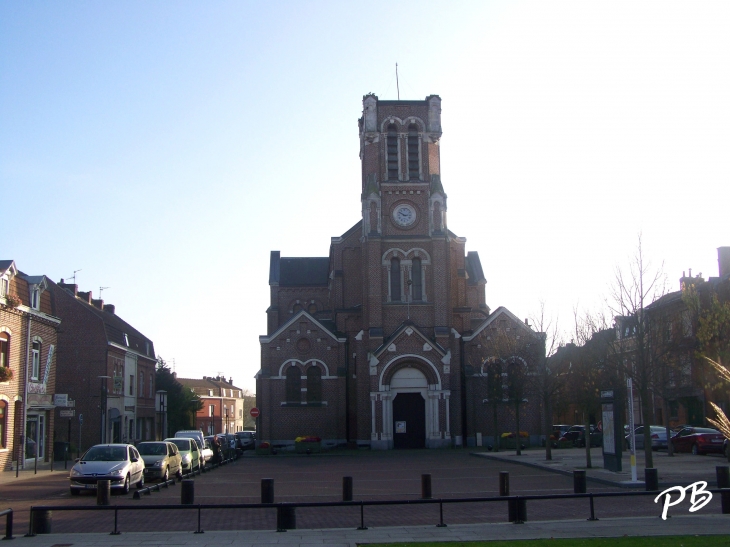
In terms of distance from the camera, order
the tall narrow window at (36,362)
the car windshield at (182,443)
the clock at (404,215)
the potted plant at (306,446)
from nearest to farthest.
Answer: the car windshield at (182,443), the tall narrow window at (36,362), the potted plant at (306,446), the clock at (404,215)

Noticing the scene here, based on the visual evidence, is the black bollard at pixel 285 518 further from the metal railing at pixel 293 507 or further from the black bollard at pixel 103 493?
the black bollard at pixel 103 493

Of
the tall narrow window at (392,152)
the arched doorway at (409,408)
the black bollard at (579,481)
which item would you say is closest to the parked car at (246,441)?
the arched doorway at (409,408)

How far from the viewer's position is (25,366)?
114ft

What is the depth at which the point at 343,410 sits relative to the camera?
49.9 meters

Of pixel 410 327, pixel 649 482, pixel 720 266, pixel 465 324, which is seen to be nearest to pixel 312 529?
pixel 649 482

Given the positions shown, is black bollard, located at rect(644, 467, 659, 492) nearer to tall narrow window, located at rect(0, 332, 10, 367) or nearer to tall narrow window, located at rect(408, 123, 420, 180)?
tall narrow window, located at rect(0, 332, 10, 367)

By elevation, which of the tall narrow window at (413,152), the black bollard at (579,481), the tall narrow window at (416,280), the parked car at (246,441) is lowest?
the parked car at (246,441)

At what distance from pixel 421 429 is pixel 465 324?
7.96 meters

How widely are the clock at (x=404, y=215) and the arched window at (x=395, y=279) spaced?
2.57 m

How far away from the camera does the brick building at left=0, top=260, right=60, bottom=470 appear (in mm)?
32594

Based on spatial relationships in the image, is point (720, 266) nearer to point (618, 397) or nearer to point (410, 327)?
point (410, 327)

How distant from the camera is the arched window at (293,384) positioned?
50.3 metres

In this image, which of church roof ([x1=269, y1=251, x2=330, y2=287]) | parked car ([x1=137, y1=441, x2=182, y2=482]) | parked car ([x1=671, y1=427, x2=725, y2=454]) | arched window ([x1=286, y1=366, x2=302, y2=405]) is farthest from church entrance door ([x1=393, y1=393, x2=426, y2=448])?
parked car ([x1=137, y1=441, x2=182, y2=482])

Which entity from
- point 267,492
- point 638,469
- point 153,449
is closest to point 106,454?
point 153,449
